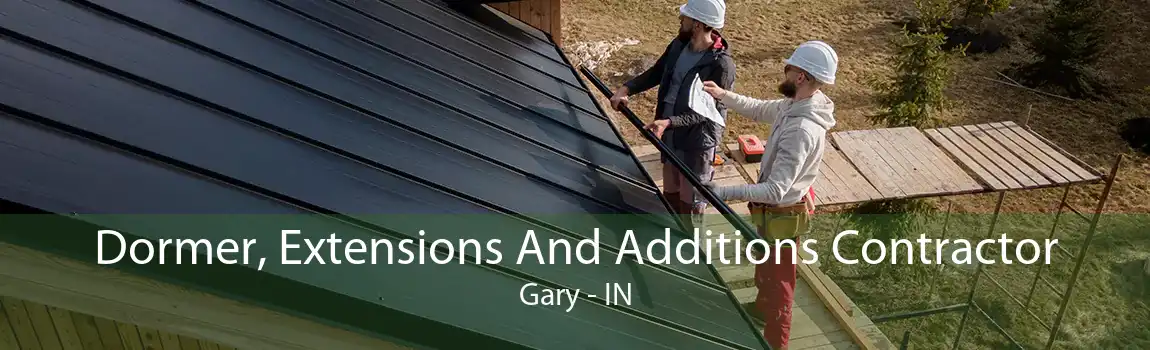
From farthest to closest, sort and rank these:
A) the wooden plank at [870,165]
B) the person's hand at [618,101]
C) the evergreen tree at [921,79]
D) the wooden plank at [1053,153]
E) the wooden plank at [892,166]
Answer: the evergreen tree at [921,79], the wooden plank at [1053,153], the wooden plank at [892,166], the wooden plank at [870,165], the person's hand at [618,101]

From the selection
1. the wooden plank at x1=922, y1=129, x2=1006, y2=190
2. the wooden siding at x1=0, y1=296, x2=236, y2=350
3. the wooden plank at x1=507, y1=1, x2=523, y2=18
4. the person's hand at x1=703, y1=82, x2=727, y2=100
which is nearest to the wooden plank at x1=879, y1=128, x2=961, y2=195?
the wooden plank at x1=922, y1=129, x2=1006, y2=190

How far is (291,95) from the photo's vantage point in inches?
142

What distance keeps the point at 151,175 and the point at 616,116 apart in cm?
1182

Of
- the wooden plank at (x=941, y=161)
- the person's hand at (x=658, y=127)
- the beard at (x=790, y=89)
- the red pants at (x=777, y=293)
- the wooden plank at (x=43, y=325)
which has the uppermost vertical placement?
the beard at (x=790, y=89)

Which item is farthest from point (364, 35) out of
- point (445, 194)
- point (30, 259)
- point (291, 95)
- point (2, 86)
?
point (30, 259)

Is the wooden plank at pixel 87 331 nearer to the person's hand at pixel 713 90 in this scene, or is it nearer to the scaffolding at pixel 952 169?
the person's hand at pixel 713 90

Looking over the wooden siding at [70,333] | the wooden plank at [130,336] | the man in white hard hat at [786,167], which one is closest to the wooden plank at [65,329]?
the wooden siding at [70,333]

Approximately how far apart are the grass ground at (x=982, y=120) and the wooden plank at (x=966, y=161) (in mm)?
1746

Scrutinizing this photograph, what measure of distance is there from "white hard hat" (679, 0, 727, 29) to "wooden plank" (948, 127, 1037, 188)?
5262 mm

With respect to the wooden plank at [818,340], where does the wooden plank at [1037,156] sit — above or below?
above

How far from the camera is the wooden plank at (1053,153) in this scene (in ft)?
29.0

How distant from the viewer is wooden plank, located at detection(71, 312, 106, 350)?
9.21ft

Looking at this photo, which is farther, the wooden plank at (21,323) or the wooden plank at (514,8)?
the wooden plank at (514,8)

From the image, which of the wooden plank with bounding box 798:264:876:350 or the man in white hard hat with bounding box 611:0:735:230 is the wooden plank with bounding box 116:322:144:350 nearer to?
the man in white hard hat with bounding box 611:0:735:230
